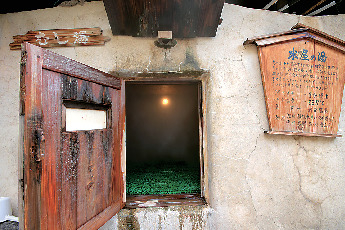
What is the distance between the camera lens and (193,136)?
23.4ft

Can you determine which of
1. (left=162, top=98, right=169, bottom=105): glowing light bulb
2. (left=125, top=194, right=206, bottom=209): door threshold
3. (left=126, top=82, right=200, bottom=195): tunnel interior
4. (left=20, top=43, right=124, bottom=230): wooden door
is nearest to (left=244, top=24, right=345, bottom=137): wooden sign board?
(left=125, top=194, right=206, bottom=209): door threshold

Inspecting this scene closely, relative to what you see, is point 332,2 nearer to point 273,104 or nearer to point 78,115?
point 273,104

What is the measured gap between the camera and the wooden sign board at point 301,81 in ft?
7.62

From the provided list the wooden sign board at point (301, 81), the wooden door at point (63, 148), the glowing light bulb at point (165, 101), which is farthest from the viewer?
the glowing light bulb at point (165, 101)

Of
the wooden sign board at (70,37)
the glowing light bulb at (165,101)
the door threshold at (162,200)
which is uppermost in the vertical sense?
the wooden sign board at (70,37)

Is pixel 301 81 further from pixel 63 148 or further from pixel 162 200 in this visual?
pixel 63 148

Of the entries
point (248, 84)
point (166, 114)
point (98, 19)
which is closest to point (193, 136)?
point (166, 114)

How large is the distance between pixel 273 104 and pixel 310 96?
19.4 inches

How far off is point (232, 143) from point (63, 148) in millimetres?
1843

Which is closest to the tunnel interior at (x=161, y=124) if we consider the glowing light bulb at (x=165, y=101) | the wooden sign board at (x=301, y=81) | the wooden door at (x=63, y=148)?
the glowing light bulb at (x=165, y=101)

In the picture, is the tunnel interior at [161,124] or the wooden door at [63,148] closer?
the wooden door at [63,148]

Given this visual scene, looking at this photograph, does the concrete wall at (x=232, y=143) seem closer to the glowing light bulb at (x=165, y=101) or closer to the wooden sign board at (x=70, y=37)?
the wooden sign board at (x=70, y=37)

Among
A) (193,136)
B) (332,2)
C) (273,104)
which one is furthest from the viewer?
(193,136)

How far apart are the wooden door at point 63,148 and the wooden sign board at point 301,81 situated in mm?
1922
